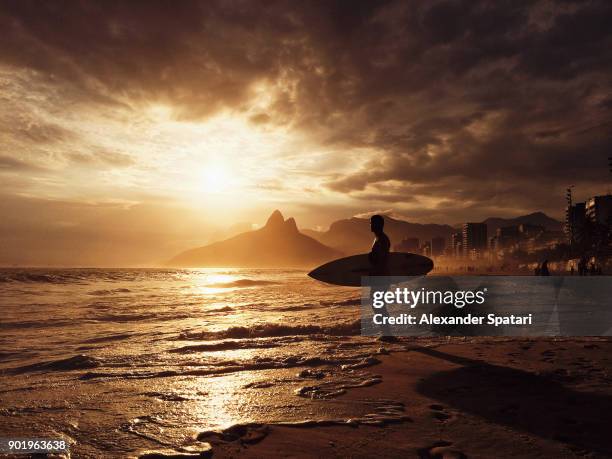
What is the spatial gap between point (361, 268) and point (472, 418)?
859cm

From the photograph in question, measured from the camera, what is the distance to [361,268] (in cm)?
1191

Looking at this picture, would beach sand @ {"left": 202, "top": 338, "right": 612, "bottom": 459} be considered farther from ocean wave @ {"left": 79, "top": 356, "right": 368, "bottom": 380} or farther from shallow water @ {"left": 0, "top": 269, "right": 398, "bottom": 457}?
ocean wave @ {"left": 79, "top": 356, "right": 368, "bottom": 380}

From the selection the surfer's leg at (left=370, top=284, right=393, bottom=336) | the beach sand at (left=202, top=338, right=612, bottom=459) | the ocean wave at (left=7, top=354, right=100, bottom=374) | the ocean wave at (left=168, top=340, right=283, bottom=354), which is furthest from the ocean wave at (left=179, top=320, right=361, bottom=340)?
the beach sand at (left=202, top=338, right=612, bottom=459)

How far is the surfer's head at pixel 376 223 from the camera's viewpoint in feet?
27.6

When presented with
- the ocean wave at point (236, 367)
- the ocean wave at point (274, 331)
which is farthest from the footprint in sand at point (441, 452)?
the ocean wave at point (274, 331)

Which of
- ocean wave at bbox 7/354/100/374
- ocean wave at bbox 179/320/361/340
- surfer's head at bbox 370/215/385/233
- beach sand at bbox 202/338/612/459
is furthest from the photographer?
surfer's head at bbox 370/215/385/233

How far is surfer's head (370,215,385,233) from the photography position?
8422 millimetres

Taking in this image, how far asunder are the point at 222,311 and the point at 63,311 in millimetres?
4748

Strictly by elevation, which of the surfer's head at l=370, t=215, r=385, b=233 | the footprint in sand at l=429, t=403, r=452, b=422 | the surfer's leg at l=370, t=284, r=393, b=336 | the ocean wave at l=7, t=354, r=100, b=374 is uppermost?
the surfer's head at l=370, t=215, r=385, b=233

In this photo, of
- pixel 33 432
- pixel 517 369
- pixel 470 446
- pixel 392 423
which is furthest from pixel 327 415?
pixel 517 369

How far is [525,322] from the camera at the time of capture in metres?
9.23

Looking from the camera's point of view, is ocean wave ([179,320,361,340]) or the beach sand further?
ocean wave ([179,320,361,340])

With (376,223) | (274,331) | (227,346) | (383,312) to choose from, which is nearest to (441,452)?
(227,346)

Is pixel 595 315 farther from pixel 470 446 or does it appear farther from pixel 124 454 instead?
pixel 124 454
